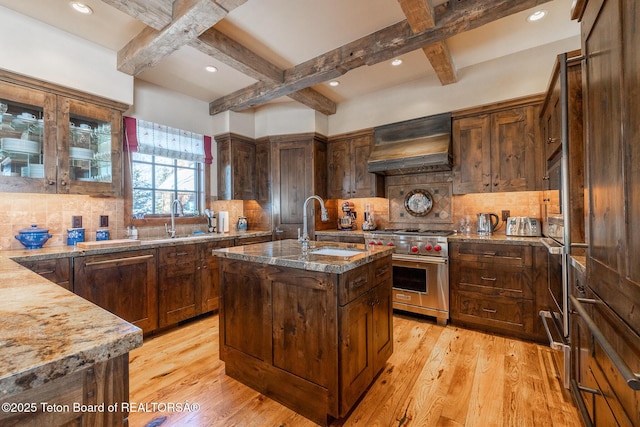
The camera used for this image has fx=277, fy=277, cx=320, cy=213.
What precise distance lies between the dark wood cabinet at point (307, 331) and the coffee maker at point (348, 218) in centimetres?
214

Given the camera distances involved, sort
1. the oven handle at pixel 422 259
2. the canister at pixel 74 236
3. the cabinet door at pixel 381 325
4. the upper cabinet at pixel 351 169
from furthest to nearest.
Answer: the upper cabinet at pixel 351 169, the oven handle at pixel 422 259, the canister at pixel 74 236, the cabinet door at pixel 381 325

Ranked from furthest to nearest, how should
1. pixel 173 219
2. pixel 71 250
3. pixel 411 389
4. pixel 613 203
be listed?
1. pixel 173 219
2. pixel 71 250
3. pixel 411 389
4. pixel 613 203

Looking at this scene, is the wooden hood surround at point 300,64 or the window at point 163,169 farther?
the window at point 163,169

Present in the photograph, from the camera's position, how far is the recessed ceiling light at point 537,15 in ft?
7.89

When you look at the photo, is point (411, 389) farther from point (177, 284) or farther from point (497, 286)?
point (177, 284)

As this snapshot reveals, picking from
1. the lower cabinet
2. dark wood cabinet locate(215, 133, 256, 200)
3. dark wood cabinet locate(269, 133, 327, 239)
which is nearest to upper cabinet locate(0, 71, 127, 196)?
dark wood cabinet locate(215, 133, 256, 200)

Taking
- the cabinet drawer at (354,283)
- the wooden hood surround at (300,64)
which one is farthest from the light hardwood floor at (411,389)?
the wooden hood surround at (300,64)

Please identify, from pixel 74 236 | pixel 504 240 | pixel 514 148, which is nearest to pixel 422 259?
pixel 504 240

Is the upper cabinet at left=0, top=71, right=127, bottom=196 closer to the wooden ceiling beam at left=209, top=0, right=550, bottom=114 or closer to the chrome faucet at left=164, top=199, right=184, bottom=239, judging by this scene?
the chrome faucet at left=164, top=199, right=184, bottom=239

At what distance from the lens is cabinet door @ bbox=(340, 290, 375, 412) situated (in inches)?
63.7

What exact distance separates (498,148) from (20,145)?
466cm

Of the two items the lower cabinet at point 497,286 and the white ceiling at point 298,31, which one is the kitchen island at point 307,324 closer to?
the lower cabinet at point 497,286

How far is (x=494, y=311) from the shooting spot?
2.79 meters

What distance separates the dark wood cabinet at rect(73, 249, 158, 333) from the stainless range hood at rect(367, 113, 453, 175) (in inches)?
116
